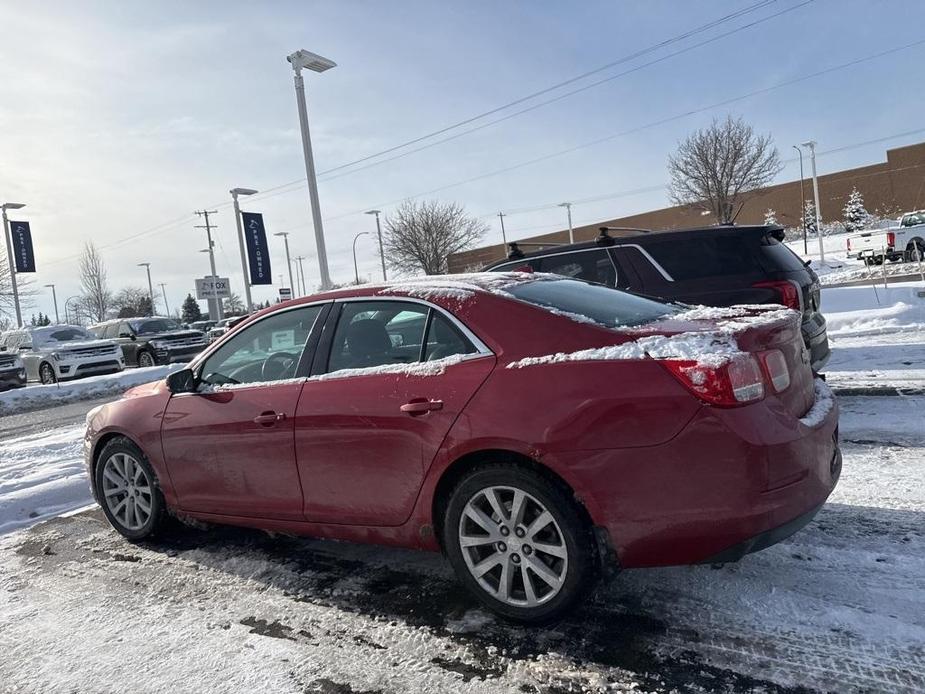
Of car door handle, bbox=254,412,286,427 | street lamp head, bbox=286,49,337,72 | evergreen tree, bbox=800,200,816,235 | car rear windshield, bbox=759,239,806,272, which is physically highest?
street lamp head, bbox=286,49,337,72

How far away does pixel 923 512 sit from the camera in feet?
12.5

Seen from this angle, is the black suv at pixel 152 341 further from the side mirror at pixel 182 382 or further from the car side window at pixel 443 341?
the car side window at pixel 443 341

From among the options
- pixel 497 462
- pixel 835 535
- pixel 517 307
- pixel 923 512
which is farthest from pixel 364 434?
pixel 923 512

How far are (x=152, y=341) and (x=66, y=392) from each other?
6.48 metres

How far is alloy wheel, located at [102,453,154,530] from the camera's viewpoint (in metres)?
4.52

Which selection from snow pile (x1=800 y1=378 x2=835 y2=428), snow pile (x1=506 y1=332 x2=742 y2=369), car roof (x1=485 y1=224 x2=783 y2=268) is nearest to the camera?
Result: snow pile (x1=506 y1=332 x2=742 y2=369)

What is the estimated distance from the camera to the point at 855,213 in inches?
2297

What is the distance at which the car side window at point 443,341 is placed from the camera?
3.21 m

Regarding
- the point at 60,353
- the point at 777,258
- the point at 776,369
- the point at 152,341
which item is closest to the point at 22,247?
the point at 152,341

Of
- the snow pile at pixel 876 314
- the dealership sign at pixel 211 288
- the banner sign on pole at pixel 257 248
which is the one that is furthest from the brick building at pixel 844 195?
the snow pile at pixel 876 314

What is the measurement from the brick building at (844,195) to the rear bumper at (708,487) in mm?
49039

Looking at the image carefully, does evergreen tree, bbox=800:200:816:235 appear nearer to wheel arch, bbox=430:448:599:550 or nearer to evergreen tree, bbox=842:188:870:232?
evergreen tree, bbox=842:188:870:232

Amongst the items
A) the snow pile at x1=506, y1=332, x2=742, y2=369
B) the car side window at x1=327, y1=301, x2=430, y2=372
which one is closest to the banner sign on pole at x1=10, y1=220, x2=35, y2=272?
the car side window at x1=327, y1=301, x2=430, y2=372

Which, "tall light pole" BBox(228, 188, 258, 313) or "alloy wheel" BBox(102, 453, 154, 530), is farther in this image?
"tall light pole" BBox(228, 188, 258, 313)
